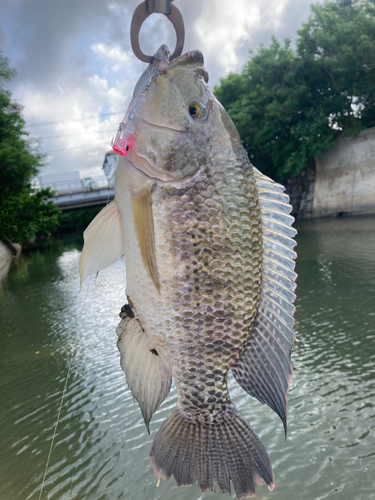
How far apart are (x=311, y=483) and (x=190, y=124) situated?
388cm

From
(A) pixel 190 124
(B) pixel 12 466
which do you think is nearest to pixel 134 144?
(A) pixel 190 124

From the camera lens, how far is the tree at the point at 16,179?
75.4 feet

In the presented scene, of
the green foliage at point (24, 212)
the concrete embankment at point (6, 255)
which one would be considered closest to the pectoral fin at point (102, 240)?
the concrete embankment at point (6, 255)

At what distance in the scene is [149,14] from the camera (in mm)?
1318

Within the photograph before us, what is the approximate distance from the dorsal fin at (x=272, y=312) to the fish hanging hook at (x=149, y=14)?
0.60 meters

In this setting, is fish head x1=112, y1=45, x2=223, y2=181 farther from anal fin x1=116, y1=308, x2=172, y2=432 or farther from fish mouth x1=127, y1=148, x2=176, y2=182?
anal fin x1=116, y1=308, x2=172, y2=432

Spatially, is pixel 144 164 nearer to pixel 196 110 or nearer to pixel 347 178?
pixel 196 110

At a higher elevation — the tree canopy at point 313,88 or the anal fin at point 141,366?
the tree canopy at point 313,88

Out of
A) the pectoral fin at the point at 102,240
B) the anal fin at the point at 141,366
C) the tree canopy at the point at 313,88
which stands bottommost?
the anal fin at the point at 141,366

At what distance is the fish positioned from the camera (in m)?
1.44

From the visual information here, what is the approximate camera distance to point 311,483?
3842 mm

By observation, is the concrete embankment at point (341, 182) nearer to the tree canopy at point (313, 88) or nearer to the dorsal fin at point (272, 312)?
the tree canopy at point (313, 88)

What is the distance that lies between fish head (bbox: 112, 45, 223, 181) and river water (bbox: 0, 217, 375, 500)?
3626 mm

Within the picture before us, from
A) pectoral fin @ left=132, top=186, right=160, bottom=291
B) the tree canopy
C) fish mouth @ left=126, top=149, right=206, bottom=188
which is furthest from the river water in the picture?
the tree canopy
